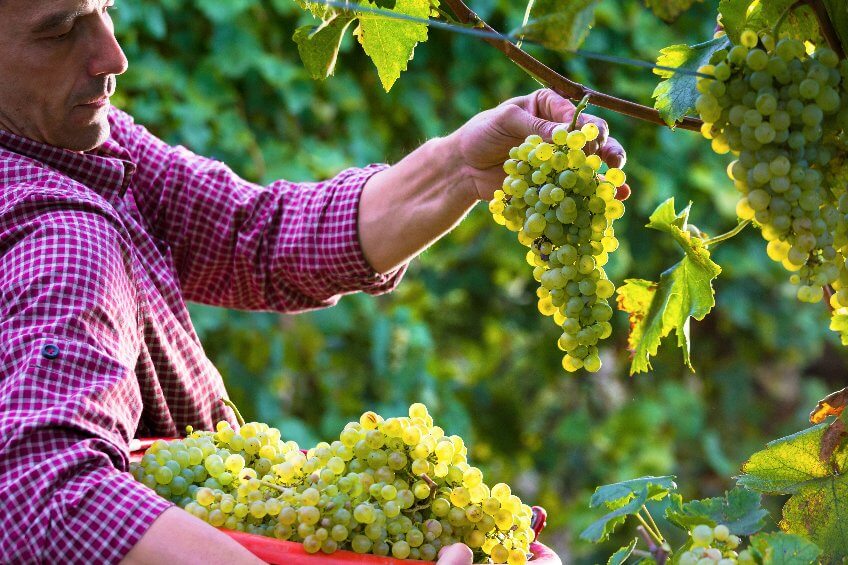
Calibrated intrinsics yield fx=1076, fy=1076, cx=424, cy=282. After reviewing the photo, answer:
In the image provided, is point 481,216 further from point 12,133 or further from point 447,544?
point 447,544

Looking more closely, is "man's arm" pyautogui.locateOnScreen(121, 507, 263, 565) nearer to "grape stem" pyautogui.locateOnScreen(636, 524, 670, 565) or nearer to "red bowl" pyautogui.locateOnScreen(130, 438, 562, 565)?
"red bowl" pyautogui.locateOnScreen(130, 438, 562, 565)

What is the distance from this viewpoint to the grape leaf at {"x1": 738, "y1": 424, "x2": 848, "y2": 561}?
824 mm

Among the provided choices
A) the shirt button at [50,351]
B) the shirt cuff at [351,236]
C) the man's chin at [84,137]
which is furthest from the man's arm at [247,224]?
the shirt button at [50,351]

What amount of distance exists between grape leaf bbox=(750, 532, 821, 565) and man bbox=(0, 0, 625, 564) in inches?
8.6

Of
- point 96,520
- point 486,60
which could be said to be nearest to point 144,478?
point 96,520

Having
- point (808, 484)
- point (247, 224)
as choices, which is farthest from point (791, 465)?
point (247, 224)

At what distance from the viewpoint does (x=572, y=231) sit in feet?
2.63

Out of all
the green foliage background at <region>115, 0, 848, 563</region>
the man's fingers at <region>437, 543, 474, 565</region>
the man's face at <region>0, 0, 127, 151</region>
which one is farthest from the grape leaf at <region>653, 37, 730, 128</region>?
the green foliage background at <region>115, 0, 848, 563</region>

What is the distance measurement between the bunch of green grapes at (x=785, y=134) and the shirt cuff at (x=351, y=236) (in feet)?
2.19

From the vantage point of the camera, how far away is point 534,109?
1028 mm

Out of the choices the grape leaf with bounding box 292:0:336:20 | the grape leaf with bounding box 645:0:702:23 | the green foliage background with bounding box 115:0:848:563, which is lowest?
the green foliage background with bounding box 115:0:848:563

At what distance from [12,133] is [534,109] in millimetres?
540

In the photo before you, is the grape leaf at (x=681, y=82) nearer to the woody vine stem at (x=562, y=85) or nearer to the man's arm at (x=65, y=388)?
the woody vine stem at (x=562, y=85)

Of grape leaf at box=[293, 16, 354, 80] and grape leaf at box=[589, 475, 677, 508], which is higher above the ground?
grape leaf at box=[293, 16, 354, 80]
